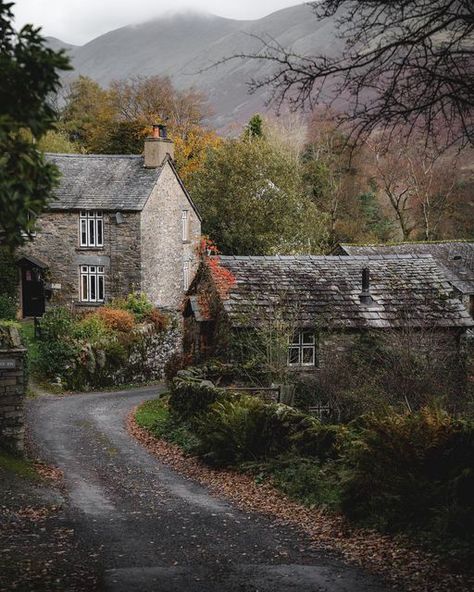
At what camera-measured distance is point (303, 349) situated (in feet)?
84.7

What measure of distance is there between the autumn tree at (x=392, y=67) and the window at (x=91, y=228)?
34.4 m

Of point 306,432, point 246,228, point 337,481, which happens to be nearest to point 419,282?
point 306,432

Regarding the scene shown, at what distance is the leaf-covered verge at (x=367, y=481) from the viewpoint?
380 inches

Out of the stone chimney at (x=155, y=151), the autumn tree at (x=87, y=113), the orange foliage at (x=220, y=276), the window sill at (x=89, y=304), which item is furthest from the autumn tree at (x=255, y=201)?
the autumn tree at (x=87, y=113)

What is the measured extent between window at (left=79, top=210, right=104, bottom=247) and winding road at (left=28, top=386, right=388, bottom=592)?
957 inches

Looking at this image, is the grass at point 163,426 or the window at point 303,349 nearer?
the grass at point 163,426

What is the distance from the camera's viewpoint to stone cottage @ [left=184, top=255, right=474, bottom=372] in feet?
83.2

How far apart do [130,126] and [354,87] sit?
5285cm

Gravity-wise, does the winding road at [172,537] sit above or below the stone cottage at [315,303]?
below

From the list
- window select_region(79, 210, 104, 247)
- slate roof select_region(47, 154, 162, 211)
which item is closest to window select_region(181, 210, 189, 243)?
slate roof select_region(47, 154, 162, 211)

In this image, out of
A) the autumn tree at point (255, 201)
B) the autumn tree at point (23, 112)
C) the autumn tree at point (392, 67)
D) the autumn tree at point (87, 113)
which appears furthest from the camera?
the autumn tree at point (87, 113)

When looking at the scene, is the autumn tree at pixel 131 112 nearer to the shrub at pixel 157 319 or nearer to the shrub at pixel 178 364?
the shrub at pixel 157 319

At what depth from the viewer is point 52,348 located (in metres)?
33.4

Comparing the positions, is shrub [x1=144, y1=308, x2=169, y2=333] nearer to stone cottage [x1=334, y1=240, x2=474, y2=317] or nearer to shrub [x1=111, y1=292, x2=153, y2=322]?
shrub [x1=111, y1=292, x2=153, y2=322]
